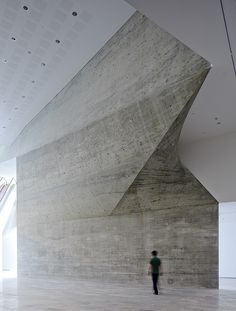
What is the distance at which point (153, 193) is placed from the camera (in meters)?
10.9

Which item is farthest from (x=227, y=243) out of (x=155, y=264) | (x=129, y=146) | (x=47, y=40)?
(x=47, y=40)

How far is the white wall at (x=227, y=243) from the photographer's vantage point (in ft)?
51.2

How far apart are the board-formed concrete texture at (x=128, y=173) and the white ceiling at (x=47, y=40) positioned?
1.71 ft

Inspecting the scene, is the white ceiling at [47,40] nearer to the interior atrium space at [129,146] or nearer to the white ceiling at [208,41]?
the interior atrium space at [129,146]

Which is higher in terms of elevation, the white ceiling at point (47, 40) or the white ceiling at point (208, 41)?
the white ceiling at point (47, 40)

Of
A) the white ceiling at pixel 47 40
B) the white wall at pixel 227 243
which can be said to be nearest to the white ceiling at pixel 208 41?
the white ceiling at pixel 47 40

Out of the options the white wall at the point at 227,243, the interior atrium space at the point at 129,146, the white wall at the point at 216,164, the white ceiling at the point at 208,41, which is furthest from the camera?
the white wall at the point at 227,243

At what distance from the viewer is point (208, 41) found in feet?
20.3

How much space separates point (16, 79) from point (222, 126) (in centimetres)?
884

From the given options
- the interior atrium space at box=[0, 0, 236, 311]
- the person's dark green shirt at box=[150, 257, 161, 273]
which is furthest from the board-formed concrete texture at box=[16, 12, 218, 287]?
the person's dark green shirt at box=[150, 257, 161, 273]

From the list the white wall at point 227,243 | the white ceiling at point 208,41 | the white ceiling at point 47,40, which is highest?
the white ceiling at point 47,40

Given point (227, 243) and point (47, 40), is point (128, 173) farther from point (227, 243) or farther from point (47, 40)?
point (227, 243)

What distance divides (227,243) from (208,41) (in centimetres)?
1225

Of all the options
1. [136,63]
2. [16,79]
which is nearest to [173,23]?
[136,63]
